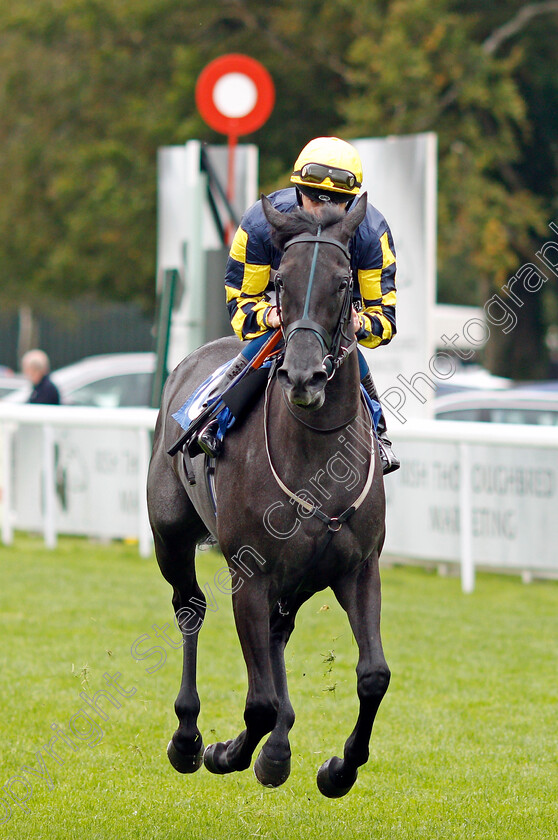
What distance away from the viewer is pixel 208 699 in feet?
21.6

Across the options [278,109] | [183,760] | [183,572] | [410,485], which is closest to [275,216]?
[183,572]

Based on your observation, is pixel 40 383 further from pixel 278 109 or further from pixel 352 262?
pixel 278 109

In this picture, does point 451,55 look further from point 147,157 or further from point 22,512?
point 22,512

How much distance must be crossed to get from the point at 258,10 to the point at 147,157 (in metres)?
3.08

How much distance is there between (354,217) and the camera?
4098mm

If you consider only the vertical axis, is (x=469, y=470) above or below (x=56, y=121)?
below

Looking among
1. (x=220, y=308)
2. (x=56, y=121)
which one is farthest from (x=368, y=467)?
(x=56, y=121)

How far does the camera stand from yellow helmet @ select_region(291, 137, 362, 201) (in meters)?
4.30

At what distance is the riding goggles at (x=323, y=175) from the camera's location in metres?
4.29

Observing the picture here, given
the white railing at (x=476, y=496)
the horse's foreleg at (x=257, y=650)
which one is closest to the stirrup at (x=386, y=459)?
the horse's foreleg at (x=257, y=650)

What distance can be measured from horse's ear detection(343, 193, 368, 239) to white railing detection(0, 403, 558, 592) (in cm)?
542

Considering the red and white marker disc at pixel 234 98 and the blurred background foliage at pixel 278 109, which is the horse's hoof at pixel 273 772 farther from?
the blurred background foliage at pixel 278 109

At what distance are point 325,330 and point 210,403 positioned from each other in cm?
97

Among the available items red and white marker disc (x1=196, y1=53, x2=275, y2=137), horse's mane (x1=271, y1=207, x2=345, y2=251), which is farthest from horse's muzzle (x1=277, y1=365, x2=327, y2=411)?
red and white marker disc (x1=196, y1=53, x2=275, y2=137)
